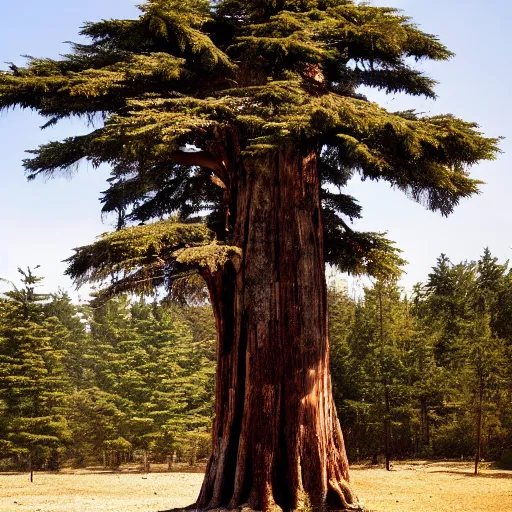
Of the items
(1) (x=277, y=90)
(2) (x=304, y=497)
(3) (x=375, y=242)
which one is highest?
(1) (x=277, y=90)

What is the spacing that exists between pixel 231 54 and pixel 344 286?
188ft

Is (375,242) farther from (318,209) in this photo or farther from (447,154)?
(447,154)

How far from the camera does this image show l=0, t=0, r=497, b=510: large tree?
10.5 meters

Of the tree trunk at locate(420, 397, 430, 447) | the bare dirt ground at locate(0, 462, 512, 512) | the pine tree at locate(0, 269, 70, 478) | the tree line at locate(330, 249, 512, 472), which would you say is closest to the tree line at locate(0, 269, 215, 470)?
the pine tree at locate(0, 269, 70, 478)

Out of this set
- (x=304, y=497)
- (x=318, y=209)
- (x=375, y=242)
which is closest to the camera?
(x=304, y=497)

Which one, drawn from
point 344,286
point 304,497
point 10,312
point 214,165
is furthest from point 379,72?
point 344,286

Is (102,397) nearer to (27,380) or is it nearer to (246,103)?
(27,380)

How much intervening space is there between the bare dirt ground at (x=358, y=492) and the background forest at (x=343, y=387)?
355cm

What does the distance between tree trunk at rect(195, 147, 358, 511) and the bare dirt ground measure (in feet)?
8.81

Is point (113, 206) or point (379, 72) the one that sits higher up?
point (379, 72)

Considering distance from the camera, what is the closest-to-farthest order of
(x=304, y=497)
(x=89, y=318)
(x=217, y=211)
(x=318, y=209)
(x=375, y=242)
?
(x=304, y=497)
(x=318, y=209)
(x=375, y=242)
(x=217, y=211)
(x=89, y=318)

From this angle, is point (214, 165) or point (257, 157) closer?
point (257, 157)

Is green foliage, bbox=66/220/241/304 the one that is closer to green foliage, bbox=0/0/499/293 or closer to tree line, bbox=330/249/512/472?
Answer: green foliage, bbox=0/0/499/293

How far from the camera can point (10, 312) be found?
110 feet
